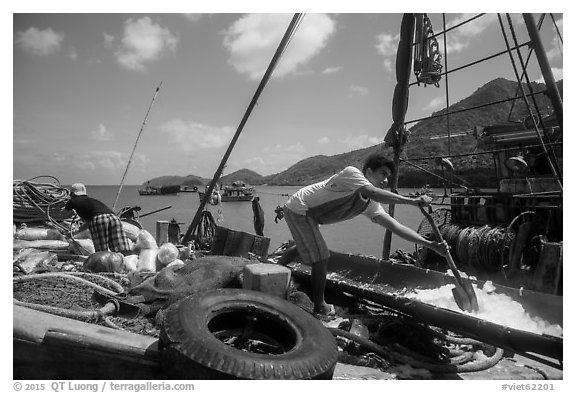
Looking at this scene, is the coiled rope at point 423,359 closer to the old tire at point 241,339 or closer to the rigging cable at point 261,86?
the old tire at point 241,339

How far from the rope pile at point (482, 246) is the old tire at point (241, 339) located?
21.8 ft

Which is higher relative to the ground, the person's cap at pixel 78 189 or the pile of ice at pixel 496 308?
the person's cap at pixel 78 189

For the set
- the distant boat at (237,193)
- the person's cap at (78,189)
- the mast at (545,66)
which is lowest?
the distant boat at (237,193)

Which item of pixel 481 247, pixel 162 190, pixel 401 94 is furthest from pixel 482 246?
pixel 162 190

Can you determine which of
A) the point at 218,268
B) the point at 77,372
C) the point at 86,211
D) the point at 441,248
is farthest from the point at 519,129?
the point at 77,372

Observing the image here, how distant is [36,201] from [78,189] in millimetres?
3026

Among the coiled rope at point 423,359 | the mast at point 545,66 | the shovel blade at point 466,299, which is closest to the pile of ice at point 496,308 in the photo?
the shovel blade at point 466,299

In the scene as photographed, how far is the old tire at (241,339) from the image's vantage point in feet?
8.82

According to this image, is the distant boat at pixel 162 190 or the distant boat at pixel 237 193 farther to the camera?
the distant boat at pixel 162 190

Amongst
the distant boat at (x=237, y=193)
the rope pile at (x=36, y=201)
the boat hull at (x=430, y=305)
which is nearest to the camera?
the boat hull at (x=430, y=305)

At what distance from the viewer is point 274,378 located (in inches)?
106

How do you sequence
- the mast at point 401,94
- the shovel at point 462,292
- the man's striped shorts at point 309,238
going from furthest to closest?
1. the mast at point 401,94
2. the man's striped shorts at point 309,238
3. the shovel at point 462,292

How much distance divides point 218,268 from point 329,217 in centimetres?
148
